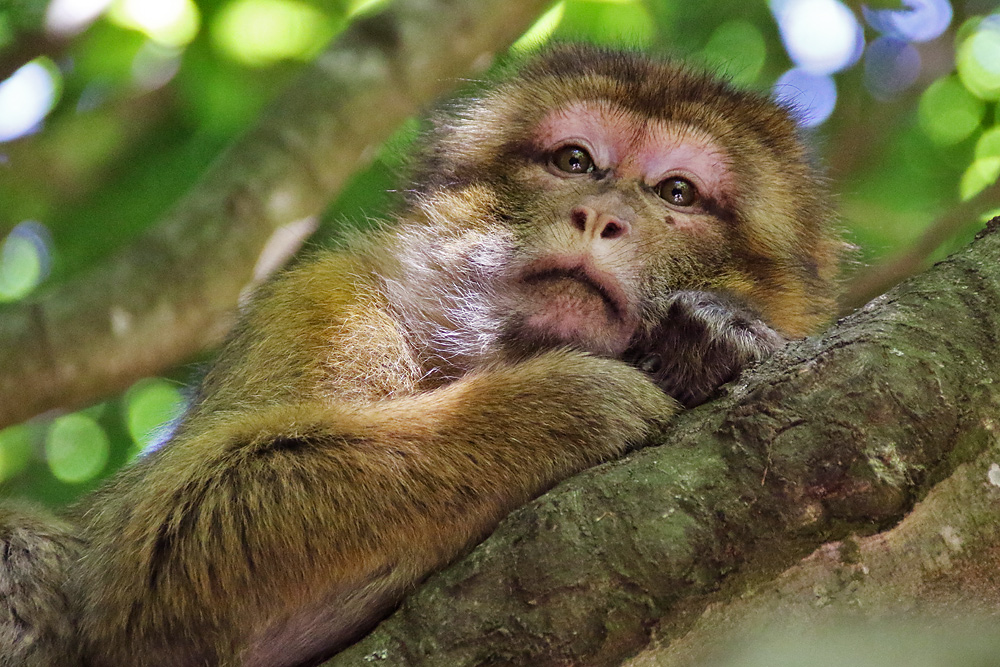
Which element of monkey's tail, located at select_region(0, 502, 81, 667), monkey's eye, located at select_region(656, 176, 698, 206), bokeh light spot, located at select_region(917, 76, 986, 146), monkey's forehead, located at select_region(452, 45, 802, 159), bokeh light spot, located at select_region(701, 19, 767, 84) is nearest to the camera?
monkey's tail, located at select_region(0, 502, 81, 667)

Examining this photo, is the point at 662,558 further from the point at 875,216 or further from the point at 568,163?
the point at 875,216

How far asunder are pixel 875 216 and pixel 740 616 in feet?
16.6

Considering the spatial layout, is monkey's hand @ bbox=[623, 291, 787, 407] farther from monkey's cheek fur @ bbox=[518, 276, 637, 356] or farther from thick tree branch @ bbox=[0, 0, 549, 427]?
thick tree branch @ bbox=[0, 0, 549, 427]

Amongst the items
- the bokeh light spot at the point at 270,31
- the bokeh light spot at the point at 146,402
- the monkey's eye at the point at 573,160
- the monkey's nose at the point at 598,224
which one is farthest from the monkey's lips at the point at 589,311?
the bokeh light spot at the point at 146,402

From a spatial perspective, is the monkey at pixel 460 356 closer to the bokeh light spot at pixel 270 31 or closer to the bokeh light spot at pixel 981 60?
the bokeh light spot at pixel 270 31

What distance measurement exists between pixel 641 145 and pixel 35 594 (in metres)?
2.52

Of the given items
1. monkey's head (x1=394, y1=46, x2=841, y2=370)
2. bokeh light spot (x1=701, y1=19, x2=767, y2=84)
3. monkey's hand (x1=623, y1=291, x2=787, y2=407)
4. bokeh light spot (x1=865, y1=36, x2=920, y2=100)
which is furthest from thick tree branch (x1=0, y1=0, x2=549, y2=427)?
bokeh light spot (x1=865, y1=36, x2=920, y2=100)

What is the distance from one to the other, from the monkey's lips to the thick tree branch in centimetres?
187

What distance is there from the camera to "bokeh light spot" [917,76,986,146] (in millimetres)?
6824

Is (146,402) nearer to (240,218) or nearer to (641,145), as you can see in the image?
(240,218)

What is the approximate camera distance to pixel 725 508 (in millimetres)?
2229

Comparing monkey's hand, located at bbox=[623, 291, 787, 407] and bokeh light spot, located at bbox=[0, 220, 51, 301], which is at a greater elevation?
monkey's hand, located at bbox=[623, 291, 787, 407]

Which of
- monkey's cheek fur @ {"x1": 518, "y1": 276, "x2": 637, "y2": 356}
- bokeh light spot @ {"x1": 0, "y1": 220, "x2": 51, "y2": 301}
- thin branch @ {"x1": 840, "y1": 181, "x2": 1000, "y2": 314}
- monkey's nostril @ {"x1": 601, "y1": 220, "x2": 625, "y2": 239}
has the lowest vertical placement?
bokeh light spot @ {"x1": 0, "y1": 220, "x2": 51, "y2": 301}

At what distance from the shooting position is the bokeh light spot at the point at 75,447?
663 cm
